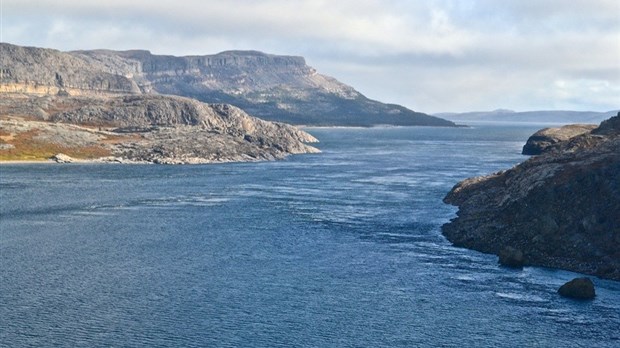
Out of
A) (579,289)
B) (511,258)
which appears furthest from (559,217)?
(579,289)

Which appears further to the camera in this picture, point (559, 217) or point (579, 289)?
point (559, 217)

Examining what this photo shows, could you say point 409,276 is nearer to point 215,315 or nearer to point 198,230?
point 215,315

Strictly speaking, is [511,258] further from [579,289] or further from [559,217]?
[579,289]

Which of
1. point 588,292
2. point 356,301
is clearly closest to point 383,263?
point 356,301

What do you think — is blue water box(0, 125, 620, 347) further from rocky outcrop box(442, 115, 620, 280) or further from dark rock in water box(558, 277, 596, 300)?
rocky outcrop box(442, 115, 620, 280)

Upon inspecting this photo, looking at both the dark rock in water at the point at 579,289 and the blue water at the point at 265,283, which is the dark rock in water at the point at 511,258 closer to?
the blue water at the point at 265,283

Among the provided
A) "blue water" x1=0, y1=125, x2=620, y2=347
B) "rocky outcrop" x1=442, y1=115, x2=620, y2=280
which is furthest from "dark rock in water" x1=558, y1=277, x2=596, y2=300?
"rocky outcrop" x1=442, y1=115, x2=620, y2=280
